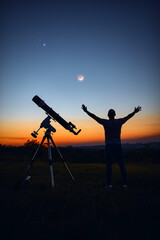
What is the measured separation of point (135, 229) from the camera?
2.70 m

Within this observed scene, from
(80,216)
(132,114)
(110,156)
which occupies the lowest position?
(80,216)

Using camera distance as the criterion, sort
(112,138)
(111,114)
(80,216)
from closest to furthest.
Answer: (80,216) < (112,138) < (111,114)

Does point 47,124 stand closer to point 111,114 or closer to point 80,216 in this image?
point 111,114

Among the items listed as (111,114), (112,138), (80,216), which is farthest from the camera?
(111,114)

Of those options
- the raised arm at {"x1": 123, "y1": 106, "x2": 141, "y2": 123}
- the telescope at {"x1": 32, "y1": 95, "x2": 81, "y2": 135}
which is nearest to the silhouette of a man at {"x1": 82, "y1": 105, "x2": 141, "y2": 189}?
the raised arm at {"x1": 123, "y1": 106, "x2": 141, "y2": 123}

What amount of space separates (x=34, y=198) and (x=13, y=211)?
3.02 feet

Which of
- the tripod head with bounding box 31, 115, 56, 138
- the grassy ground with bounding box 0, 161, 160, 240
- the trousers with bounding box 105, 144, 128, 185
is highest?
the tripod head with bounding box 31, 115, 56, 138

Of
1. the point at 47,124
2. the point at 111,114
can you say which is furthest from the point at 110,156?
the point at 47,124

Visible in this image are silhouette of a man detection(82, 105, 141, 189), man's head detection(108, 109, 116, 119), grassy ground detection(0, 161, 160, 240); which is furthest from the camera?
man's head detection(108, 109, 116, 119)

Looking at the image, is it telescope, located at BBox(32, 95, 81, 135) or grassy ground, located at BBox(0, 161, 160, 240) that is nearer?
grassy ground, located at BBox(0, 161, 160, 240)

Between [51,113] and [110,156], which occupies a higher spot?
[51,113]

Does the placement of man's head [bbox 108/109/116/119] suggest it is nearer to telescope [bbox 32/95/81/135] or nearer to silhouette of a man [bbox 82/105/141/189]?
silhouette of a man [bbox 82/105/141/189]

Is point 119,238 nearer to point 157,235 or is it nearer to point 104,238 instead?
point 104,238

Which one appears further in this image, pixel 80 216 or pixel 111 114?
pixel 111 114
